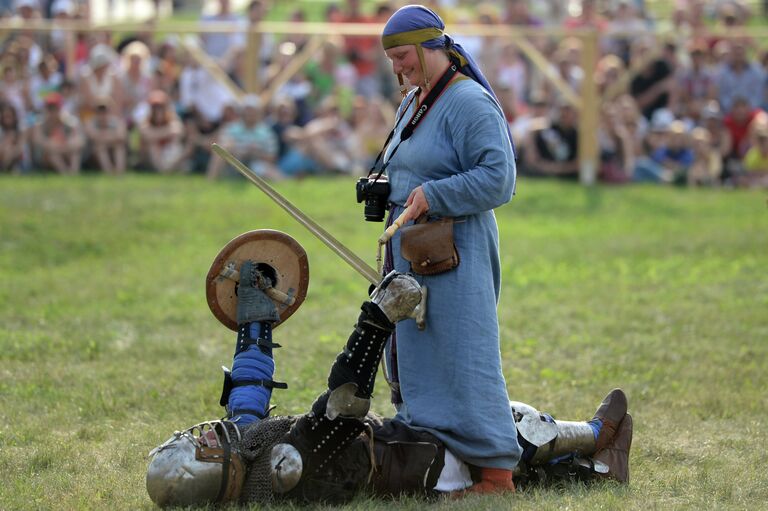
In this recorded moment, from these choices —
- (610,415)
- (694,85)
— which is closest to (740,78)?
(694,85)

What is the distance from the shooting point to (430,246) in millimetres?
4957

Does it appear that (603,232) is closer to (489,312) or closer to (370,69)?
(370,69)

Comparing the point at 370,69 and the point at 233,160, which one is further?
the point at 370,69

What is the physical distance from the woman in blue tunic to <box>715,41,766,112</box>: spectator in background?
11.4 meters

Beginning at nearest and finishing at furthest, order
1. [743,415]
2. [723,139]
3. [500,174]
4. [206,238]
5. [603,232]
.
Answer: [500,174] → [743,415] → [206,238] → [603,232] → [723,139]

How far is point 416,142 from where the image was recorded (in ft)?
16.9

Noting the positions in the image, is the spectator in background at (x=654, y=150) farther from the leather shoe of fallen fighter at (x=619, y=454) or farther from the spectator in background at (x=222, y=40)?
the leather shoe of fallen fighter at (x=619, y=454)

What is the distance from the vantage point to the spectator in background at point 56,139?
47.3 feet

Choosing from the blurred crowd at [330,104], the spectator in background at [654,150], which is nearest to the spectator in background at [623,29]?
the blurred crowd at [330,104]

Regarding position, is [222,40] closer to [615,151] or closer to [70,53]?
[70,53]

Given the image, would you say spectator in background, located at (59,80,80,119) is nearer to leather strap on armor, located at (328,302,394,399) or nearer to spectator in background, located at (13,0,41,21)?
spectator in background, located at (13,0,41,21)

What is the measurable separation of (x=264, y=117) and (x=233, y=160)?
10.4 metres

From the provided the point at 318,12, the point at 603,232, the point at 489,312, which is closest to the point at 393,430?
the point at 489,312

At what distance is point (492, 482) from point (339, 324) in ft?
12.2
